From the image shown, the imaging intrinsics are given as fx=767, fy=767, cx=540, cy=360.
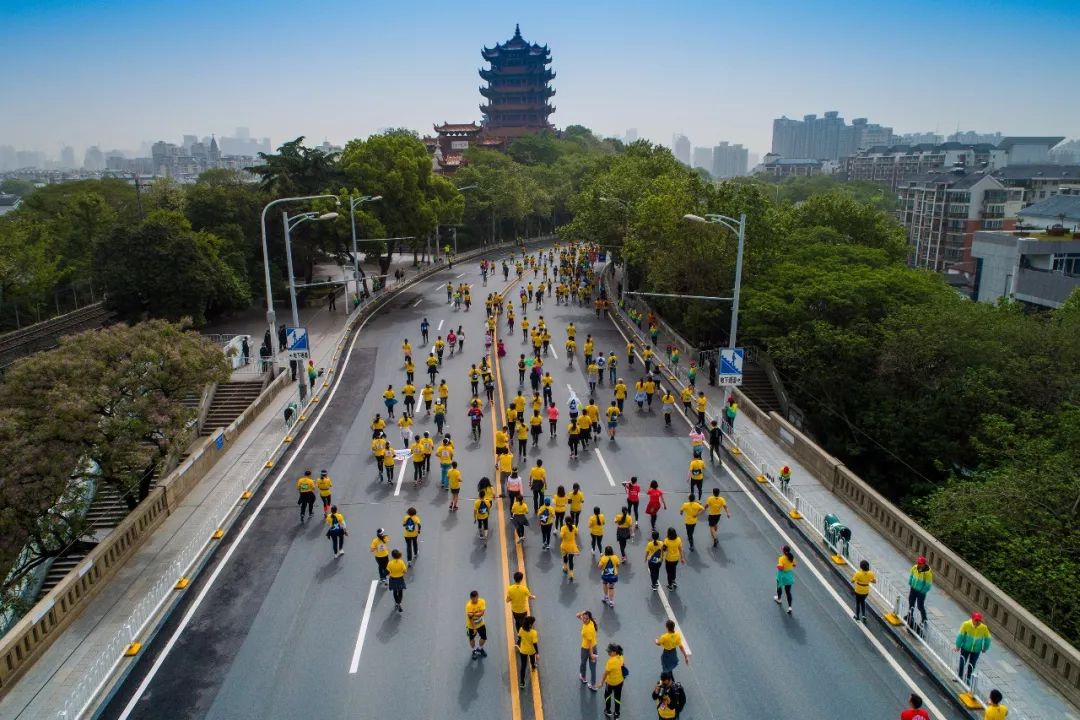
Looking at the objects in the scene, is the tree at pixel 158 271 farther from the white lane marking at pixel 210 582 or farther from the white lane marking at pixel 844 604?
the white lane marking at pixel 844 604

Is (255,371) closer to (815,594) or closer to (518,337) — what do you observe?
(518,337)

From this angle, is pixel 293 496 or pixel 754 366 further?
pixel 754 366

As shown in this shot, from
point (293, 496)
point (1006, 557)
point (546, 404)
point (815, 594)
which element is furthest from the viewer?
point (546, 404)

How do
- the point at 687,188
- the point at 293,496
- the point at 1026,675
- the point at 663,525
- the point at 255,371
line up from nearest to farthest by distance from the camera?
the point at 1026,675 < the point at 663,525 < the point at 293,496 < the point at 255,371 < the point at 687,188

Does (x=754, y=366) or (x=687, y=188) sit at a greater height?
(x=687, y=188)

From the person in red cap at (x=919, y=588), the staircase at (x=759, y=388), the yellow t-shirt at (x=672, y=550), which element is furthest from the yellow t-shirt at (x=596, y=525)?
the staircase at (x=759, y=388)

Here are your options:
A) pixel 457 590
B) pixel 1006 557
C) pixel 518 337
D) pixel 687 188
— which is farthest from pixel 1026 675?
pixel 687 188

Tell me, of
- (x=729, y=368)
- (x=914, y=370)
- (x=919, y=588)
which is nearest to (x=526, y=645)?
(x=919, y=588)
